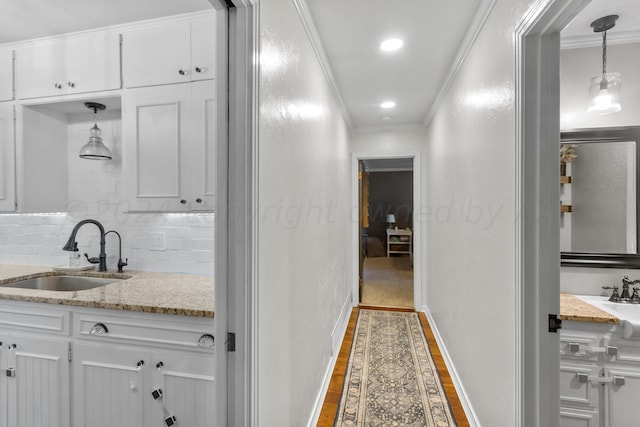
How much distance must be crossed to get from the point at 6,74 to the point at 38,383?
6.53ft

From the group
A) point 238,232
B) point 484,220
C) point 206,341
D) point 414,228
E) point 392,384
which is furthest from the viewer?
point 414,228

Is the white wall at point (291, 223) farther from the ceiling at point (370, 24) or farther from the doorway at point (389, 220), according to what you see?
the doorway at point (389, 220)

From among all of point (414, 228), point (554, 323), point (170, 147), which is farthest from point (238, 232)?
point (414, 228)

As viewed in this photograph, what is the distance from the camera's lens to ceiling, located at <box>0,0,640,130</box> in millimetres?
1700

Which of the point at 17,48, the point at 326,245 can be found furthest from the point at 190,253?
the point at 17,48

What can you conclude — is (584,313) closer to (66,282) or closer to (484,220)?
(484,220)

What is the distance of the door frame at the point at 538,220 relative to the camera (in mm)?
1193

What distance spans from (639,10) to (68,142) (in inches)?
151

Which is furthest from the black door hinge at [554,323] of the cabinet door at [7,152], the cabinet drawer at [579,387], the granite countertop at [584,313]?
the cabinet door at [7,152]

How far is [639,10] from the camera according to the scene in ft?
5.68

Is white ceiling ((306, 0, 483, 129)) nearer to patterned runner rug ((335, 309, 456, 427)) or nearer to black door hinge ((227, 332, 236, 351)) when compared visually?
black door hinge ((227, 332, 236, 351))

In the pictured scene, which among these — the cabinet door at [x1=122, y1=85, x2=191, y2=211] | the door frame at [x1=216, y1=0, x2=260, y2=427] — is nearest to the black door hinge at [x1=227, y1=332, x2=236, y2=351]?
the door frame at [x1=216, y1=0, x2=260, y2=427]

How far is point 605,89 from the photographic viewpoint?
1835 mm

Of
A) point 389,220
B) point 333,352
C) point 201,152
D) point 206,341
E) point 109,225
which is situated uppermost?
point 201,152
